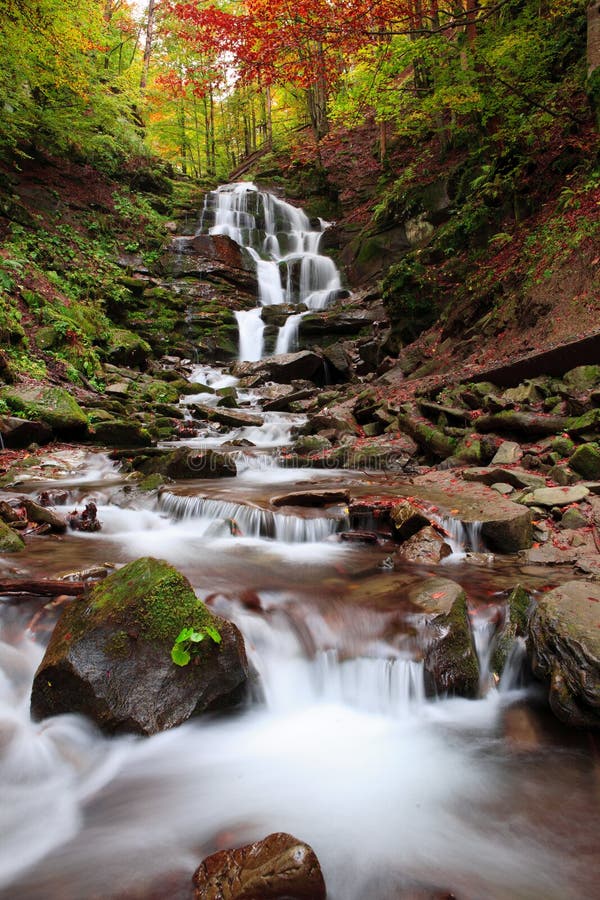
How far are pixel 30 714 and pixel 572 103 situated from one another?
13922 millimetres

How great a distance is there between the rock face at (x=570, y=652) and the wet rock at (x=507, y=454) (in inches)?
138

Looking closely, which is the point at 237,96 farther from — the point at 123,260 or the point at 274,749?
the point at 274,749

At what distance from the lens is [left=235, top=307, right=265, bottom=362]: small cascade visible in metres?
18.6

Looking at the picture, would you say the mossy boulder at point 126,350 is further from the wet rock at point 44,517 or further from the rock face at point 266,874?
the rock face at point 266,874

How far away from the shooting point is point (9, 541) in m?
4.77

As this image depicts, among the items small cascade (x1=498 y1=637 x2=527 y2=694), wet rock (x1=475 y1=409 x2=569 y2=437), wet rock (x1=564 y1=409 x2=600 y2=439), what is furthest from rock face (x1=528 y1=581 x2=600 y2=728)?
wet rock (x1=475 y1=409 x2=569 y2=437)

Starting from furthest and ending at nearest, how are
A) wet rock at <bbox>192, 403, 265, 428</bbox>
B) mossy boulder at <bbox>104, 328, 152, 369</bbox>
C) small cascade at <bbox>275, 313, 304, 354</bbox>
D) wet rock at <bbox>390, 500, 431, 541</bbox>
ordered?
small cascade at <bbox>275, 313, 304, 354</bbox>
mossy boulder at <bbox>104, 328, 152, 369</bbox>
wet rock at <bbox>192, 403, 265, 428</bbox>
wet rock at <bbox>390, 500, 431, 541</bbox>

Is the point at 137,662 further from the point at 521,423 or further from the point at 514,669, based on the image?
the point at 521,423

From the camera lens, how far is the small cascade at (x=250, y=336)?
18594 millimetres

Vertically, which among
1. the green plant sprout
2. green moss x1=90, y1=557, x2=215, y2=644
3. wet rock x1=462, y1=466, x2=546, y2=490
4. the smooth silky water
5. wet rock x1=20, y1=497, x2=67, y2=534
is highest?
wet rock x1=462, y1=466, x2=546, y2=490

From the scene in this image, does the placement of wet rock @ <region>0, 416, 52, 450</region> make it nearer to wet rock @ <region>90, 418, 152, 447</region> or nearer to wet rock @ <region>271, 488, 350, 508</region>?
wet rock @ <region>90, 418, 152, 447</region>

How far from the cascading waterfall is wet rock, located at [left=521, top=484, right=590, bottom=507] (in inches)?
538

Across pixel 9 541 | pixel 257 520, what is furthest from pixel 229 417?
pixel 9 541

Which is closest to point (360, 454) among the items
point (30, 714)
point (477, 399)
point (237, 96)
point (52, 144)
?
point (477, 399)
